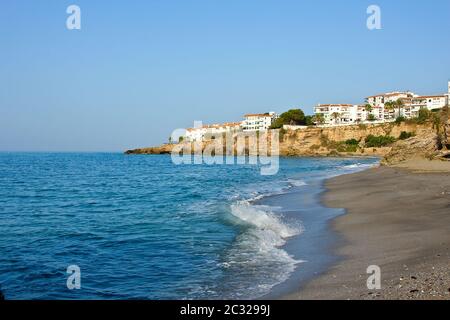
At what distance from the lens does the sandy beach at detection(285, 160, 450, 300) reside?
864cm

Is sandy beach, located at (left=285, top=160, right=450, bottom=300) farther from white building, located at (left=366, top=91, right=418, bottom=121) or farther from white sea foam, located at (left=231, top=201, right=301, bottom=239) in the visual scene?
white building, located at (left=366, top=91, right=418, bottom=121)

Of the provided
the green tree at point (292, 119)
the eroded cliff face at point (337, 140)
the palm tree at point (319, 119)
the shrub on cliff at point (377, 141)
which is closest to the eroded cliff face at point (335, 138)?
the eroded cliff face at point (337, 140)

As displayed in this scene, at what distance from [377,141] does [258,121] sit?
6844 cm

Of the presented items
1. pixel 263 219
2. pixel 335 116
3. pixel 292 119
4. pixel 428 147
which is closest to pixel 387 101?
pixel 335 116

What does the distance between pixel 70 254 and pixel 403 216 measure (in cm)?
1290

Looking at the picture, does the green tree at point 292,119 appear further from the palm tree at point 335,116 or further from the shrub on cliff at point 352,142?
the shrub on cliff at point 352,142

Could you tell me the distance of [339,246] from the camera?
14227mm

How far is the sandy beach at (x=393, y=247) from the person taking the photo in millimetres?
8641

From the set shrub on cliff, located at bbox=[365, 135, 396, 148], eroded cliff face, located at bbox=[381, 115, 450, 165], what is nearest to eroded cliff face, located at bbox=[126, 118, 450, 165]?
shrub on cliff, located at bbox=[365, 135, 396, 148]

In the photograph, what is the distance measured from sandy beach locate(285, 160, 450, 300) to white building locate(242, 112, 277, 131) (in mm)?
153558

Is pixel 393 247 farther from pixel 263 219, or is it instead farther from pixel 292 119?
pixel 292 119

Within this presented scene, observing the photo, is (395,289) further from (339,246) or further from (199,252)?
(199,252)
